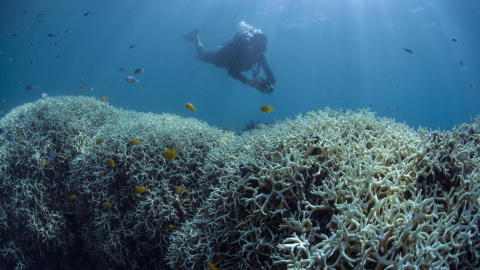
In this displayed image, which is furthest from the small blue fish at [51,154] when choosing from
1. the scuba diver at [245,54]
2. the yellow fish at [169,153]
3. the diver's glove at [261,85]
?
the scuba diver at [245,54]

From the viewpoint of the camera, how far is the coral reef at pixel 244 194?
7.83 ft

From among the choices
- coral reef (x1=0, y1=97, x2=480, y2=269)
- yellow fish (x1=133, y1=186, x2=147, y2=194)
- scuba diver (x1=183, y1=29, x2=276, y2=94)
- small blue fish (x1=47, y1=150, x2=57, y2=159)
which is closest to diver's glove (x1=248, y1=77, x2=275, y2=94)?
scuba diver (x1=183, y1=29, x2=276, y2=94)

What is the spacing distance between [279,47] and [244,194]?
239 ft

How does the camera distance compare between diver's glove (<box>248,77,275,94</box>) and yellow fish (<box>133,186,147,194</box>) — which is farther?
diver's glove (<box>248,77,275,94</box>)

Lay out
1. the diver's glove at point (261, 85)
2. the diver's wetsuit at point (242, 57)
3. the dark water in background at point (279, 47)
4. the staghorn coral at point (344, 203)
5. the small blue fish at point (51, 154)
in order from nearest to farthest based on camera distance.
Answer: the staghorn coral at point (344, 203) < the small blue fish at point (51, 154) < the diver's glove at point (261, 85) < the diver's wetsuit at point (242, 57) < the dark water in background at point (279, 47)

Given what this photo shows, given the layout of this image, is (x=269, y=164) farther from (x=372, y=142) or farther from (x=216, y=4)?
(x=216, y=4)

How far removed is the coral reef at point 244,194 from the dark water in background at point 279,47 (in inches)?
36.5

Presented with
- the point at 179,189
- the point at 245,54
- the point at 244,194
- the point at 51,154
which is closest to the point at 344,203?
the point at 244,194

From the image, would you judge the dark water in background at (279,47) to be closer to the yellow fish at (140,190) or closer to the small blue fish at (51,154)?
the yellow fish at (140,190)

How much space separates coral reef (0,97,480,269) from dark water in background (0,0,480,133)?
3.04 ft

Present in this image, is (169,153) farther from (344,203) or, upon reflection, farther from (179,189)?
(344,203)

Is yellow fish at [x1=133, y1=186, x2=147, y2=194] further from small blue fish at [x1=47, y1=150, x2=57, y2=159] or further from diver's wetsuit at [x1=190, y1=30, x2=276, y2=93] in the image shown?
diver's wetsuit at [x1=190, y1=30, x2=276, y2=93]

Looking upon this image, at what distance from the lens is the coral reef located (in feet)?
7.83

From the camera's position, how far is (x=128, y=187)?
5.06 m
